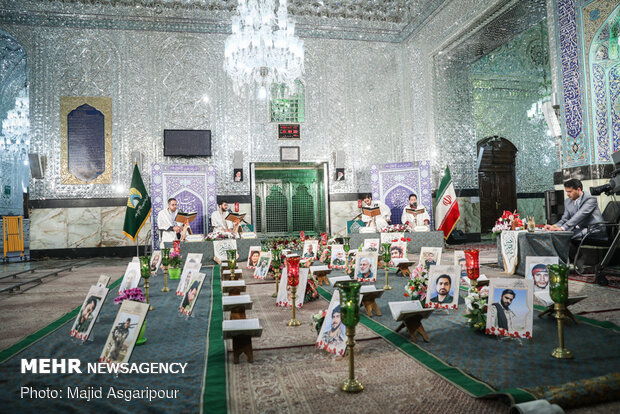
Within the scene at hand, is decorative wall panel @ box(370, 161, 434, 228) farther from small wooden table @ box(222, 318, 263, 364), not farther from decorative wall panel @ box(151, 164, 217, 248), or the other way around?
small wooden table @ box(222, 318, 263, 364)

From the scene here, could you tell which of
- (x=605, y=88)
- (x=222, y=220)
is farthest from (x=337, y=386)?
(x=222, y=220)

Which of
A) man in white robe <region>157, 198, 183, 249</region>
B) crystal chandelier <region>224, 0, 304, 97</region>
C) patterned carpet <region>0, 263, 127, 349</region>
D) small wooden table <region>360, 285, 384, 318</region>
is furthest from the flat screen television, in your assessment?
small wooden table <region>360, 285, 384, 318</region>

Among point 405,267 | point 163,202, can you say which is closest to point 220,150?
point 163,202

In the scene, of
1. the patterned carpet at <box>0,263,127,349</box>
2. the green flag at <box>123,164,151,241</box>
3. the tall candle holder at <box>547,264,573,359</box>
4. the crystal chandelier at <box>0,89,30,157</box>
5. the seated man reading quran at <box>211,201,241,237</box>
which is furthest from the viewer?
the crystal chandelier at <box>0,89,30,157</box>

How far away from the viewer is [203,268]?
6.57 meters

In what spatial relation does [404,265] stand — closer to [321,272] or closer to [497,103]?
[321,272]

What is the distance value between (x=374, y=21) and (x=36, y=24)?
27.3 feet

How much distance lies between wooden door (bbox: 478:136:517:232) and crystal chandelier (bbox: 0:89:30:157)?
13.6 m

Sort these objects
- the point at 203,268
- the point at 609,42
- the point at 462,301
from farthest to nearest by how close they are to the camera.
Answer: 1. the point at 203,268
2. the point at 609,42
3. the point at 462,301

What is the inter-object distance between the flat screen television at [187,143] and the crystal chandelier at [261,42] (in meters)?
2.67

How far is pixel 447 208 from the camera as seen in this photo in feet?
29.8

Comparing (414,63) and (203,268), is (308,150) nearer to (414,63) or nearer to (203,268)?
(414,63)

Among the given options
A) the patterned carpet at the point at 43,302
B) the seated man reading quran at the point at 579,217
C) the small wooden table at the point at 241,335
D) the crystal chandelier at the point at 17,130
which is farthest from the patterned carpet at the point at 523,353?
the crystal chandelier at the point at 17,130

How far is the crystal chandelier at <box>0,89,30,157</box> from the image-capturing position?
11.9 m
